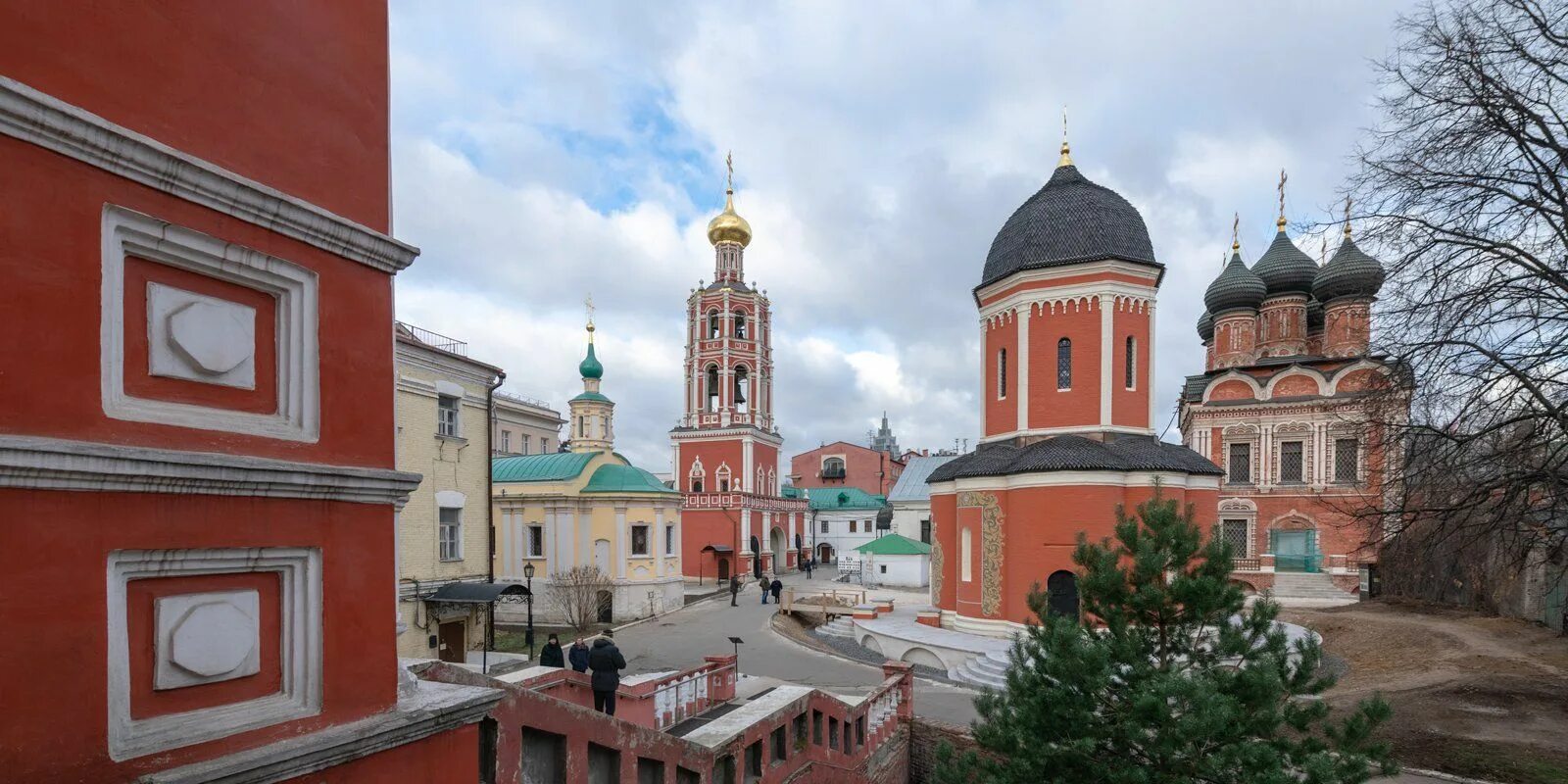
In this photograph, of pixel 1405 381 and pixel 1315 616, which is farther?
pixel 1315 616

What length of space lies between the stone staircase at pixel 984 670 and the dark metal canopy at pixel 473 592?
10.1 meters

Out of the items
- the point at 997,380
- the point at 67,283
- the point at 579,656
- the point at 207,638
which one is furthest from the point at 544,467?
the point at 67,283

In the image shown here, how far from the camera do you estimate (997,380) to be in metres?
21.6

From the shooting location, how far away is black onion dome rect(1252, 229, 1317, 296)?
33.6m

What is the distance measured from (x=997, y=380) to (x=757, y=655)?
10408 millimetres

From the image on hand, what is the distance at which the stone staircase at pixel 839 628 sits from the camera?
74.9 ft

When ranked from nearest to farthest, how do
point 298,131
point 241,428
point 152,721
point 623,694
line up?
1. point 152,721
2. point 241,428
3. point 298,131
4. point 623,694

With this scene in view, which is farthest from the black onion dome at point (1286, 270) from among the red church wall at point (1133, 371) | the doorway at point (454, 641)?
the doorway at point (454, 641)

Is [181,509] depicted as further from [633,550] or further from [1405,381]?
[633,550]

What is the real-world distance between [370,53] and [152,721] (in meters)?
2.83

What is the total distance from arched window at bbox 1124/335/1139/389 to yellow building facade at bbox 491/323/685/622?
16.2m

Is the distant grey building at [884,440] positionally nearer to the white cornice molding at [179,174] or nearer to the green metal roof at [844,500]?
the green metal roof at [844,500]

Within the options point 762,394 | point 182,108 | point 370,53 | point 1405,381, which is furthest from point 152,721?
point 762,394

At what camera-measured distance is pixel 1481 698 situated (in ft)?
42.9
